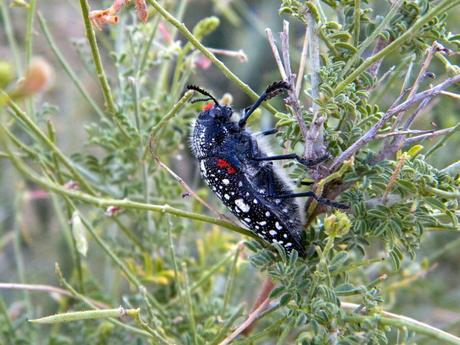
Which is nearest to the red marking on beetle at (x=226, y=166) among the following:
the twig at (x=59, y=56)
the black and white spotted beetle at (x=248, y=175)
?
the black and white spotted beetle at (x=248, y=175)

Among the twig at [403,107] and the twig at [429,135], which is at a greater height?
the twig at [403,107]

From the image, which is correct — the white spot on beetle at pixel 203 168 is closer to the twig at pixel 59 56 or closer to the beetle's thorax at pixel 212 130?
the beetle's thorax at pixel 212 130

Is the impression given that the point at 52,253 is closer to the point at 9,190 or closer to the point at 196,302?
the point at 9,190

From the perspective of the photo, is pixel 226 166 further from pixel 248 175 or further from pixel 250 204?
pixel 250 204

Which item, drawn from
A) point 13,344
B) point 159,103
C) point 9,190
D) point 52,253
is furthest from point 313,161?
point 9,190

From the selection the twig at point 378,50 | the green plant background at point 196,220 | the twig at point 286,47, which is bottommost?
the green plant background at point 196,220

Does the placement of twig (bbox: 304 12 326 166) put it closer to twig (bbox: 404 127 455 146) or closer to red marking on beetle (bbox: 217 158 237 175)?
twig (bbox: 404 127 455 146)

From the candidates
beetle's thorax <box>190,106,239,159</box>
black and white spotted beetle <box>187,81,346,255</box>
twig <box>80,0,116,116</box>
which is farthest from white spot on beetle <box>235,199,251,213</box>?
twig <box>80,0,116,116</box>
